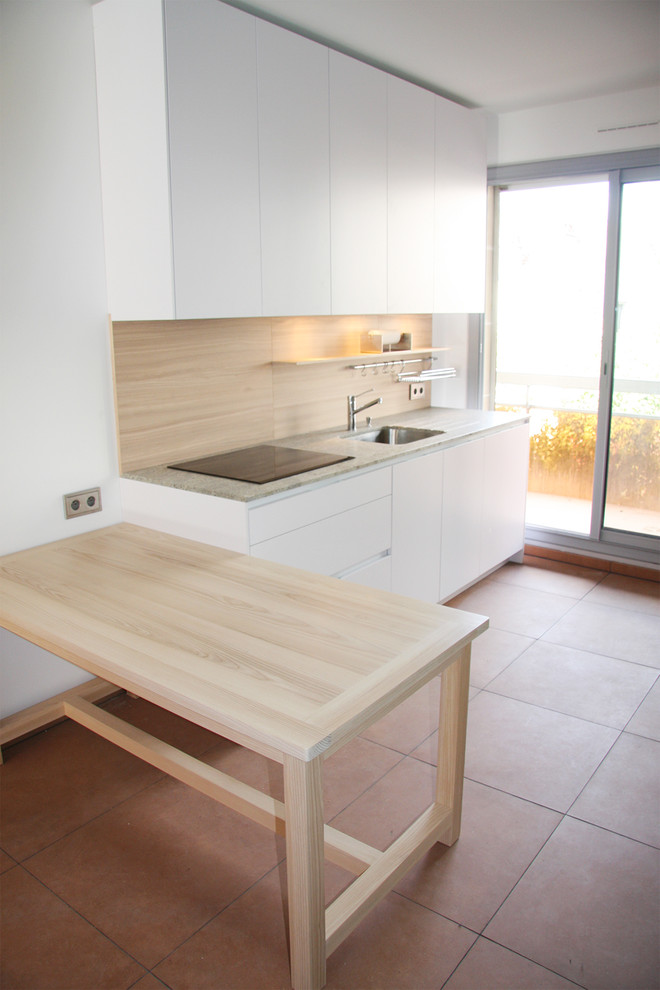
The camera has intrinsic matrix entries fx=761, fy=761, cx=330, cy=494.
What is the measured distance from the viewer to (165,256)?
2564 millimetres

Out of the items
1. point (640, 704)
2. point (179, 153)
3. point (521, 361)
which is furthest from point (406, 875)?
point (521, 361)

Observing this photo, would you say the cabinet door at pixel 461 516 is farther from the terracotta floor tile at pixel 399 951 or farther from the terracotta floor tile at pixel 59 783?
the terracotta floor tile at pixel 399 951

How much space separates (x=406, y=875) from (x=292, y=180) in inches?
97.5

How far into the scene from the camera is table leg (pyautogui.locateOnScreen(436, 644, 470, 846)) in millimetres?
2068

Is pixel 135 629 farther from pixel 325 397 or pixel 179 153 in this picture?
pixel 325 397

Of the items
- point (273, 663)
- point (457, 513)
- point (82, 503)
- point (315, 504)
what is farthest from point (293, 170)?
point (273, 663)

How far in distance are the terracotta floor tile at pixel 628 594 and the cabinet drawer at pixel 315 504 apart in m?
1.56

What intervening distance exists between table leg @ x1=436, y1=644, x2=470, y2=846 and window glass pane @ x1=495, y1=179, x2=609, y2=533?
285cm

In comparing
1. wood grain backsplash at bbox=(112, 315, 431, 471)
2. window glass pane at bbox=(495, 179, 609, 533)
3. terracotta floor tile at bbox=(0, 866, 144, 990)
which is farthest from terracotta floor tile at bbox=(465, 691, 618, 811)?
window glass pane at bbox=(495, 179, 609, 533)

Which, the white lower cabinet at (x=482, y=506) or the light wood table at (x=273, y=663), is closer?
the light wood table at (x=273, y=663)

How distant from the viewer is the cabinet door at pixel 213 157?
2.49 meters

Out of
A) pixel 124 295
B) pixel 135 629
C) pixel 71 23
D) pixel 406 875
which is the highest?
pixel 71 23

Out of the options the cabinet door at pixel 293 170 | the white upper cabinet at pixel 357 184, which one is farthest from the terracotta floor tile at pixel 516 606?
the cabinet door at pixel 293 170

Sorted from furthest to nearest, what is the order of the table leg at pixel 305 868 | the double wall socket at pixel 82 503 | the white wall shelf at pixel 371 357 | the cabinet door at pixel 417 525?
the white wall shelf at pixel 371 357 → the cabinet door at pixel 417 525 → the double wall socket at pixel 82 503 → the table leg at pixel 305 868
